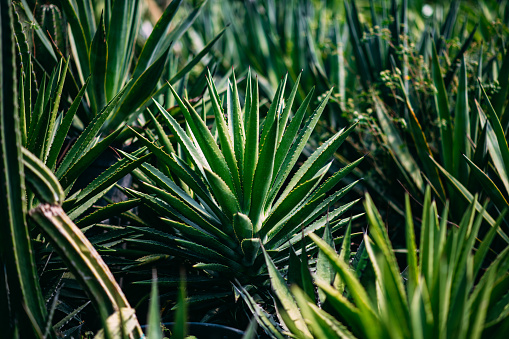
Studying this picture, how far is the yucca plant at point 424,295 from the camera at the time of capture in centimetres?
92

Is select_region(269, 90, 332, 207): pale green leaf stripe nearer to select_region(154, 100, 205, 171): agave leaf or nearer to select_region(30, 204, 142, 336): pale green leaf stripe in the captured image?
select_region(154, 100, 205, 171): agave leaf

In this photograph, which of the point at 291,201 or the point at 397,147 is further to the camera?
the point at 397,147

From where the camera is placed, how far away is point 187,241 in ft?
4.86

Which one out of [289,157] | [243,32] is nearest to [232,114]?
[289,157]

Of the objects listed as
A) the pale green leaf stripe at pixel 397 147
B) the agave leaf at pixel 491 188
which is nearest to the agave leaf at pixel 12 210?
the agave leaf at pixel 491 188

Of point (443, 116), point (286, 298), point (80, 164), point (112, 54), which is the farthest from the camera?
point (443, 116)

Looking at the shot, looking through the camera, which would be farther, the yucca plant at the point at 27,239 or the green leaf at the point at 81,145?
the green leaf at the point at 81,145

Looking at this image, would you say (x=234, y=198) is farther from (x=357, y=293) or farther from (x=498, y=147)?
(x=498, y=147)

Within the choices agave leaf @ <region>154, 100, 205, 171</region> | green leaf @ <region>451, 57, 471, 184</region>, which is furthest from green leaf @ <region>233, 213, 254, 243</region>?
green leaf @ <region>451, 57, 471, 184</region>

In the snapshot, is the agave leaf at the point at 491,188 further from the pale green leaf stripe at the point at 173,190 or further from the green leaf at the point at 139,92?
the green leaf at the point at 139,92

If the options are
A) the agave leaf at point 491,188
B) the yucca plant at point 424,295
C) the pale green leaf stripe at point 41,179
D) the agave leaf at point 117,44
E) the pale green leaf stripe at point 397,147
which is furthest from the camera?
the pale green leaf stripe at point 397,147

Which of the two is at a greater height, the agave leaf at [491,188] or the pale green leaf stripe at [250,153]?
the pale green leaf stripe at [250,153]

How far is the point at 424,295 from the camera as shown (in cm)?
97

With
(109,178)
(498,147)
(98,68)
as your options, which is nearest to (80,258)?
(109,178)
